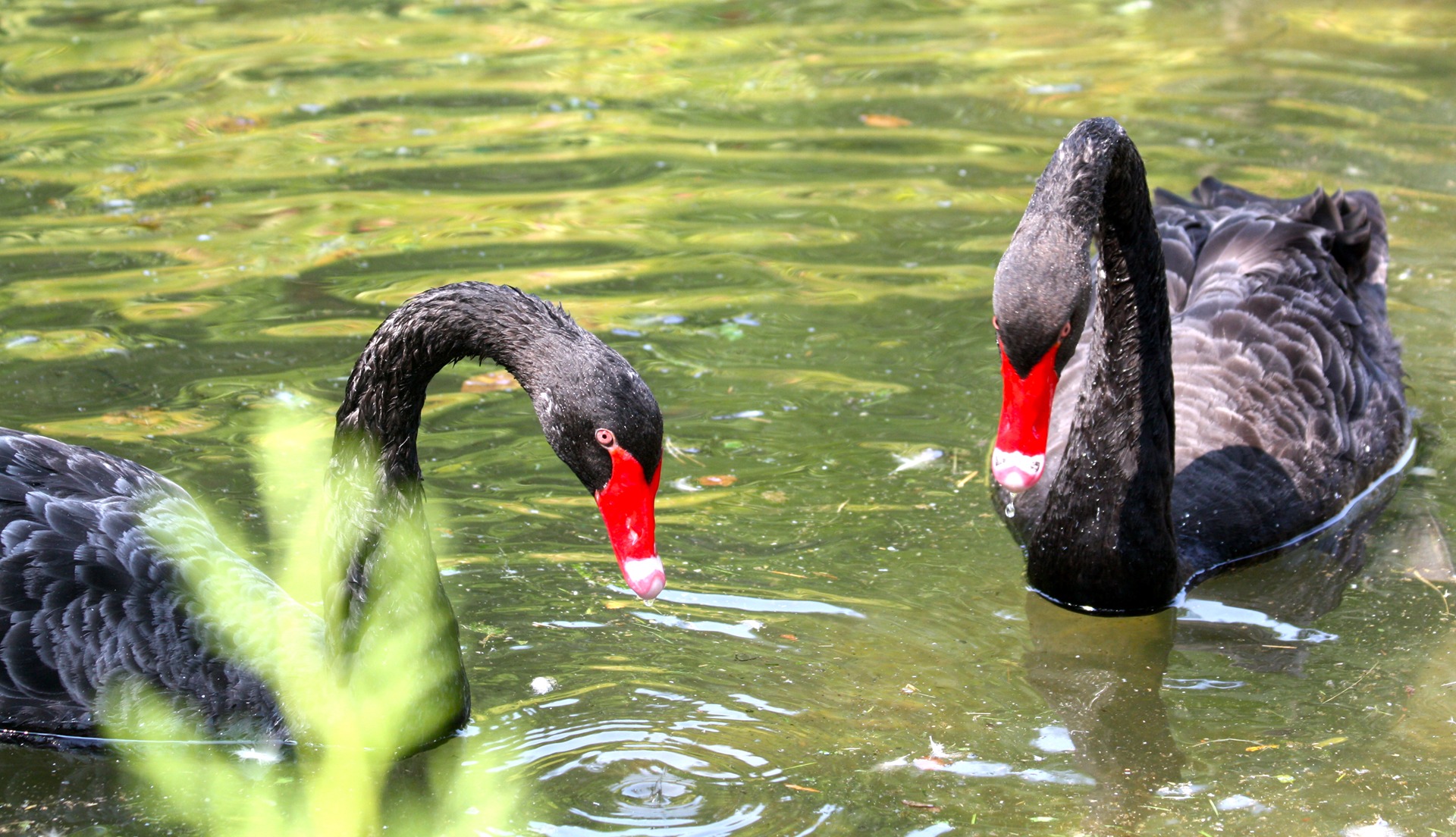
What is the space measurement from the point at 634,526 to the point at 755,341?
3.19m

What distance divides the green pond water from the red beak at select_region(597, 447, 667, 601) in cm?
64

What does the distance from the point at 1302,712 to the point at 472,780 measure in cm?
232

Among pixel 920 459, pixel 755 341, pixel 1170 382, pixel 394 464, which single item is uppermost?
pixel 394 464

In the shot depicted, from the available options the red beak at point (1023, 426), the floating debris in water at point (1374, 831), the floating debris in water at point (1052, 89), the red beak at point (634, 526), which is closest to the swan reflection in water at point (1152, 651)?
the floating debris in water at point (1374, 831)

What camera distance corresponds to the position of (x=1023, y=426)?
14.5 feet

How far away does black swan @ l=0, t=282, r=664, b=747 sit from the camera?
3939 mm

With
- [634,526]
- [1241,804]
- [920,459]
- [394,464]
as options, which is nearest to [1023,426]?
[1241,804]

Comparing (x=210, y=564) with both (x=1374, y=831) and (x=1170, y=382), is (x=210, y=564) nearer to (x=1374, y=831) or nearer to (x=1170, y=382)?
(x=1170, y=382)

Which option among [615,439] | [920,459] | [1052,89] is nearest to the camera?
[615,439]

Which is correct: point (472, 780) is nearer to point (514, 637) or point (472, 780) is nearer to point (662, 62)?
point (514, 637)

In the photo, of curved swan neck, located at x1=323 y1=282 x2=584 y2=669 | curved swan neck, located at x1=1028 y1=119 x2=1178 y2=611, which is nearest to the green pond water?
curved swan neck, located at x1=1028 y1=119 x2=1178 y2=611

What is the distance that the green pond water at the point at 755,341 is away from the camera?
4.23 meters

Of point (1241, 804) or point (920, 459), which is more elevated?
point (920, 459)

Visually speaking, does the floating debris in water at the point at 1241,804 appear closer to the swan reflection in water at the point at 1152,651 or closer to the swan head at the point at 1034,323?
the swan reflection in water at the point at 1152,651
